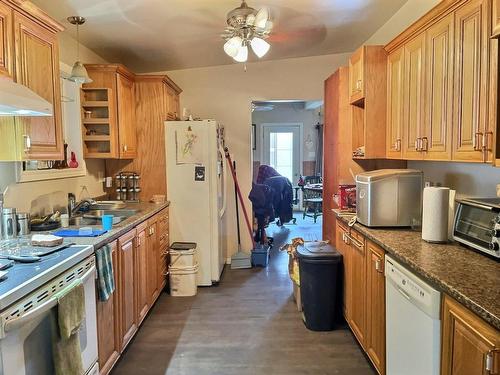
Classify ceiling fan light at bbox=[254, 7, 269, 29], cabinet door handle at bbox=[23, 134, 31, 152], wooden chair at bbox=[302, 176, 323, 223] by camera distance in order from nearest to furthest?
cabinet door handle at bbox=[23, 134, 31, 152]
ceiling fan light at bbox=[254, 7, 269, 29]
wooden chair at bbox=[302, 176, 323, 223]

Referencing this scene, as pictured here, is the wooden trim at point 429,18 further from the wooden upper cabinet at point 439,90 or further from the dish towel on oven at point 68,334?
the dish towel on oven at point 68,334

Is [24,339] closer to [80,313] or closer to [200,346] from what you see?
[80,313]

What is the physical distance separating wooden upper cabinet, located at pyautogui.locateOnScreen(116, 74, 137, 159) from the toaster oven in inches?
116

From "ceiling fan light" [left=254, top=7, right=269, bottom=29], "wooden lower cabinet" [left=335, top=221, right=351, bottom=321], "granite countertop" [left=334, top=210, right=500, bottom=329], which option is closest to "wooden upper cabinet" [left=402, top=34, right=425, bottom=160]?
"granite countertop" [left=334, top=210, right=500, bottom=329]

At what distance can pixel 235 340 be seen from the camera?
9.75 feet

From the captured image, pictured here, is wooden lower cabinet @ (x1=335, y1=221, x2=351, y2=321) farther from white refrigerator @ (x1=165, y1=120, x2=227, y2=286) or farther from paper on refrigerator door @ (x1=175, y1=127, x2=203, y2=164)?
paper on refrigerator door @ (x1=175, y1=127, x2=203, y2=164)

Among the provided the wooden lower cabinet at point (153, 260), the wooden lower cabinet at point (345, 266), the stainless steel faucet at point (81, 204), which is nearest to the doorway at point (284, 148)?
the wooden lower cabinet at point (153, 260)

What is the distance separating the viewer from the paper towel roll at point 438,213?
2.16 meters

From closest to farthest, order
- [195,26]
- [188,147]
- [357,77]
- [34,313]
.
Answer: [34,313] → [357,77] → [195,26] → [188,147]

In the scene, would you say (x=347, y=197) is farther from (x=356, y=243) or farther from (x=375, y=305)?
(x=375, y=305)

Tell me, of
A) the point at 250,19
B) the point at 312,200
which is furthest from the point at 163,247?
the point at 312,200

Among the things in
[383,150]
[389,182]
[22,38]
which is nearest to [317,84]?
→ [383,150]

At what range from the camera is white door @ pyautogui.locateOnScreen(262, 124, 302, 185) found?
8.97m

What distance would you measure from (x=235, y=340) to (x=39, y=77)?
2225 millimetres
